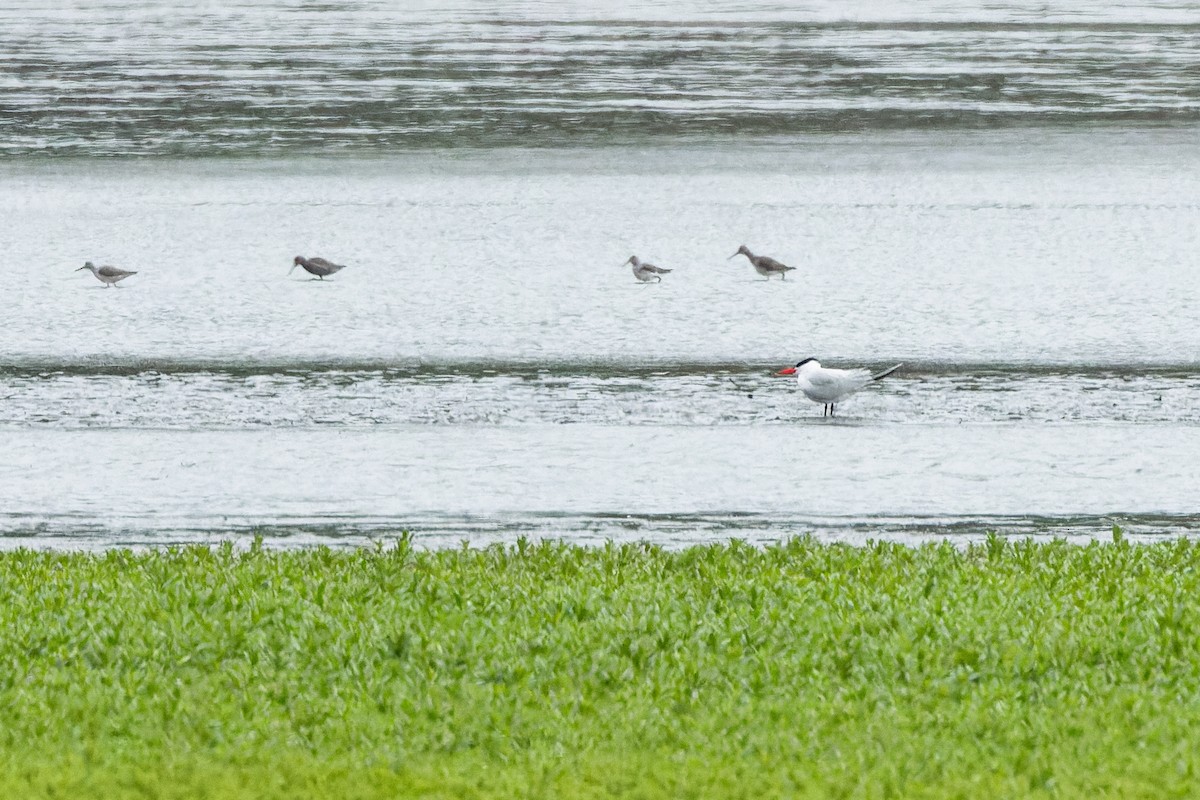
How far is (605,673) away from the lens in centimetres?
605

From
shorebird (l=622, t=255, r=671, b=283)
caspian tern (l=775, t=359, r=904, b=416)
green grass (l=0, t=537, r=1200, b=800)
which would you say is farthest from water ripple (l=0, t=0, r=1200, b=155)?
green grass (l=0, t=537, r=1200, b=800)

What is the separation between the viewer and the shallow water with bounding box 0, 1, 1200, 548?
8828 mm

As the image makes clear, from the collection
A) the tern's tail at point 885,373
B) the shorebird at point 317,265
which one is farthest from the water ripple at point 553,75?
the tern's tail at point 885,373

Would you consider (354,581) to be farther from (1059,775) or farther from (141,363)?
(141,363)

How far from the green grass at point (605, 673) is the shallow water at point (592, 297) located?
3.08 feet

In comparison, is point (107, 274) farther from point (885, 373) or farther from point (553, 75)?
point (553, 75)

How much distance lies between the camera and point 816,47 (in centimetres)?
2819

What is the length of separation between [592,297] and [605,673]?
24.7 feet

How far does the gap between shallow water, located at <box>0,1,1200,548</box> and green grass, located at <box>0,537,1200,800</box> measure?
939mm

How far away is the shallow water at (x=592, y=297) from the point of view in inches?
348

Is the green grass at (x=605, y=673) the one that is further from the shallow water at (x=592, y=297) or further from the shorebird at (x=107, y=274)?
the shorebird at (x=107, y=274)

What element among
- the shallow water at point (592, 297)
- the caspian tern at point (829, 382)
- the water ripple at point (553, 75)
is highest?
the caspian tern at point (829, 382)

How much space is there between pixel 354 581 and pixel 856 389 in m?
3.85

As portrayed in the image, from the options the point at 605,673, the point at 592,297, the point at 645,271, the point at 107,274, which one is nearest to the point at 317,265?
the point at 107,274
